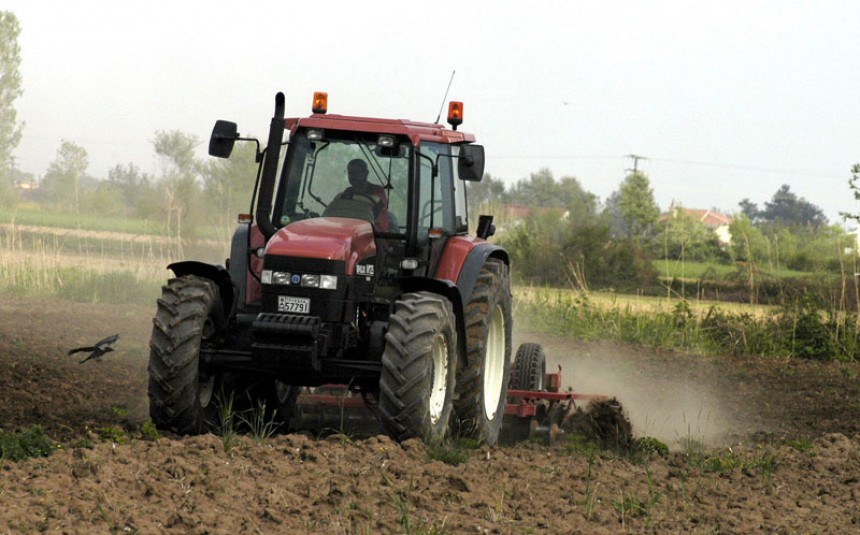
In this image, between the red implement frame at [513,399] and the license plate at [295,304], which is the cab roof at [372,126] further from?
the red implement frame at [513,399]

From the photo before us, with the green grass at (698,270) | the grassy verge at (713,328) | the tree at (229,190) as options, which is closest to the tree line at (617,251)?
the green grass at (698,270)

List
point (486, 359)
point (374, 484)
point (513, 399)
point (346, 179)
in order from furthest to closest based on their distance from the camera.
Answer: point (513, 399) < point (486, 359) < point (346, 179) < point (374, 484)

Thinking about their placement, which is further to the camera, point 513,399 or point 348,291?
point 513,399

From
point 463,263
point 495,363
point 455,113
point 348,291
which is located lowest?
point 495,363

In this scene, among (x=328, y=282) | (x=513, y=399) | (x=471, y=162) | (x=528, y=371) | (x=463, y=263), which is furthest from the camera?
(x=528, y=371)

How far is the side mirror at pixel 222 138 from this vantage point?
823cm

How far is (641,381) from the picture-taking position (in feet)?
48.7

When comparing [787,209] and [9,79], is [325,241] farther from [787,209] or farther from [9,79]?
[787,209]

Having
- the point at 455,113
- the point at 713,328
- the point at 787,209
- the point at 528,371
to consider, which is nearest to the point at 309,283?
the point at 455,113

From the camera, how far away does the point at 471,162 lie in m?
8.66

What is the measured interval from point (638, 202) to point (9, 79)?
4200 centimetres

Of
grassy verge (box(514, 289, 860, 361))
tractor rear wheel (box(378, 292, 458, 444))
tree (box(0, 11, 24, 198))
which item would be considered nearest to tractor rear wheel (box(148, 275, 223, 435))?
tractor rear wheel (box(378, 292, 458, 444))

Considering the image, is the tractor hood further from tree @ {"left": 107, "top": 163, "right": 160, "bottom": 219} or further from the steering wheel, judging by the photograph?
tree @ {"left": 107, "top": 163, "right": 160, "bottom": 219}

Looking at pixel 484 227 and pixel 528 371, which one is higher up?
pixel 484 227
